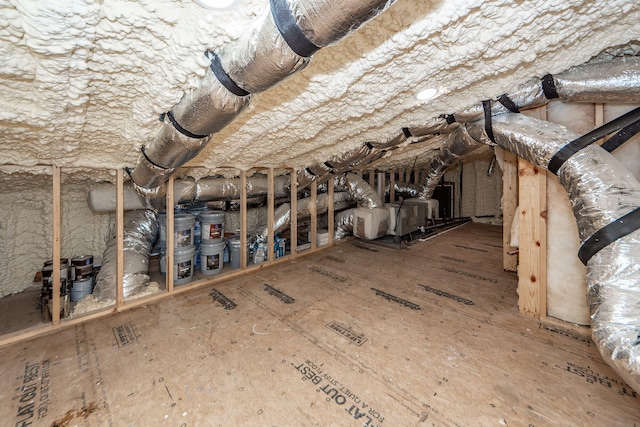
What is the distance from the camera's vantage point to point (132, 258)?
2.29m

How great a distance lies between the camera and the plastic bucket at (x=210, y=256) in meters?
2.63

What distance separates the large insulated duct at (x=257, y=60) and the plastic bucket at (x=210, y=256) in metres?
1.38

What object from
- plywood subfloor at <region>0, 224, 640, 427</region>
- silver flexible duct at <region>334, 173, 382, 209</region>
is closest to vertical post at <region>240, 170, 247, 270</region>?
plywood subfloor at <region>0, 224, 640, 427</region>

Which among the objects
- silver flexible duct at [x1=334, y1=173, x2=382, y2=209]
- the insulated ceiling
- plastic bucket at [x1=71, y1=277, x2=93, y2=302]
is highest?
the insulated ceiling

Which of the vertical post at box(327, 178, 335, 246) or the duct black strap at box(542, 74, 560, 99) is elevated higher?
the duct black strap at box(542, 74, 560, 99)

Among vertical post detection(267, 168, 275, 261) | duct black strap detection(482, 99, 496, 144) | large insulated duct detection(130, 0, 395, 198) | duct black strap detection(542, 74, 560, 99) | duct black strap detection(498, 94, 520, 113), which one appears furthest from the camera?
vertical post detection(267, 168, 275, 261)

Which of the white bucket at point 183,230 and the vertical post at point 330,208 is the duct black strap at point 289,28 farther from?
the vertical post at point 330,208

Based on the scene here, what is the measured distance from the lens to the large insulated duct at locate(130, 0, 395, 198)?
63 cm

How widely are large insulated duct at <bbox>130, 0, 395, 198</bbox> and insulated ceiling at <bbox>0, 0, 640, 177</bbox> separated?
77mm

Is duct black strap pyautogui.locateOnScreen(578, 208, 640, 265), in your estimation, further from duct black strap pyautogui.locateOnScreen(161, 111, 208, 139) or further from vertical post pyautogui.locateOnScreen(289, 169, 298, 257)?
vertical post pyautogui.locateOnScreen(289, 169, 298, 257)

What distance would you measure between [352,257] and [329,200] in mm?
927

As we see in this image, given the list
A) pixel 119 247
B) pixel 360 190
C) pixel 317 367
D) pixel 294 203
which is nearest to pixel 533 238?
pixel 317 367

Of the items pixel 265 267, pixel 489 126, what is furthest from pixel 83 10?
pixel 265 267

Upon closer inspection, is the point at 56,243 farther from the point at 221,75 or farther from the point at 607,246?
the point at 607,246
